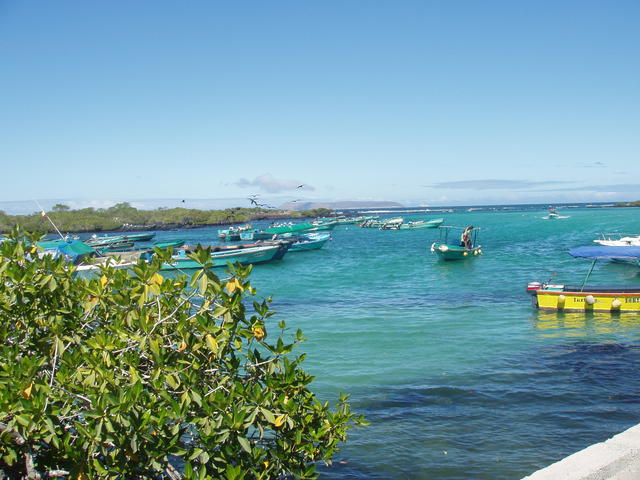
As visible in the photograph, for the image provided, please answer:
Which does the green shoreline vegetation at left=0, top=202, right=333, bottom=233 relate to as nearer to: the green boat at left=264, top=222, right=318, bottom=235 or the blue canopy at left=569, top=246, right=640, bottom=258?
the green boat at left=264, top=222, right=318, bottom=235

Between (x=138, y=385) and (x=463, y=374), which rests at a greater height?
(x=138, y=385)

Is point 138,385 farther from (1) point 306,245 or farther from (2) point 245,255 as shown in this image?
(1) point 306,245

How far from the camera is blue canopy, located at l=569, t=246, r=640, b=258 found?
64.6ft

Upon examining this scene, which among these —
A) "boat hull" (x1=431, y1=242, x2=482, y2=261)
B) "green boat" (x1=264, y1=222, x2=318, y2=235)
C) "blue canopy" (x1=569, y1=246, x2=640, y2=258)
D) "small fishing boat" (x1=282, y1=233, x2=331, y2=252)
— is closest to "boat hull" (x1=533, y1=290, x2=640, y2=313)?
"blue canopy" (x1=569, y1=246, x2=640, y2=258)

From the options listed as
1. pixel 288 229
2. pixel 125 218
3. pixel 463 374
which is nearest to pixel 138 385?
pixel 463 374

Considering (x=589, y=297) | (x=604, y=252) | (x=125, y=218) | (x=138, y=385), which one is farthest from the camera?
(x=125, y=218)

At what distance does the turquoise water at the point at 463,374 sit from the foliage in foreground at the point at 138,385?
13.7 feet

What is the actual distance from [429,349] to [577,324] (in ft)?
18.3

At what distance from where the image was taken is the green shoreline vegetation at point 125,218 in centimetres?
10918

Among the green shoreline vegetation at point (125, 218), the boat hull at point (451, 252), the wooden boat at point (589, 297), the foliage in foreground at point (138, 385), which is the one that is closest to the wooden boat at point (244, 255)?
the boat hull at point (451, 252)

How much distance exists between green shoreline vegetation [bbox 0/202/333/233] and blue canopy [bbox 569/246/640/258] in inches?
3809

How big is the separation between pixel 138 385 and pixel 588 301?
17889mm

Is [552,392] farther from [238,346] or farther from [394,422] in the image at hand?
[238,346]

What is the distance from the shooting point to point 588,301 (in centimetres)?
1841
